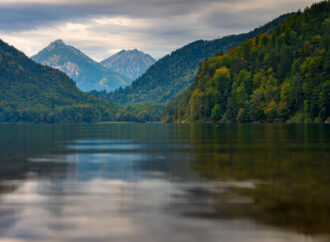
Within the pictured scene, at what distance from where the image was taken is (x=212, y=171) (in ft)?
111

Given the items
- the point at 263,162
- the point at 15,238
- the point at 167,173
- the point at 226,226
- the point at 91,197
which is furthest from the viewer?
the point at 263,162

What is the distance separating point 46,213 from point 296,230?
1057cm

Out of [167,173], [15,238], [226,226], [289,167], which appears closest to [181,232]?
[226,226]

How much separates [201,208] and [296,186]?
825 cm

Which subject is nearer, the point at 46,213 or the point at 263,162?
the point at 46,213

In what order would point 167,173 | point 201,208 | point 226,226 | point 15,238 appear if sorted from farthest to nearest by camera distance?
point 167,173
point 201,208
point 226,226
point 15,238

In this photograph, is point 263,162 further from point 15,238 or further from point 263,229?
point 15,238

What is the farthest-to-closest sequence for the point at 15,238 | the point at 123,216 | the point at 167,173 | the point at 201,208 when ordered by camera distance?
the point at 167,173, the point at 201,208, the point at 123,216, the point at 15,238

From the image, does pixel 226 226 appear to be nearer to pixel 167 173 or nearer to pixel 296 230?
pixel 296 230

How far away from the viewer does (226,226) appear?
1767 centimetres

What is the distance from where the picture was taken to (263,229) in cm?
1727

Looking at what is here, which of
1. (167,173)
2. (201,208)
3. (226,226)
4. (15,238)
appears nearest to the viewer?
(15,238)

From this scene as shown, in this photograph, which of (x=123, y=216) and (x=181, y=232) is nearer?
(x=181, y=232)

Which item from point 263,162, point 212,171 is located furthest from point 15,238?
point 263,162
